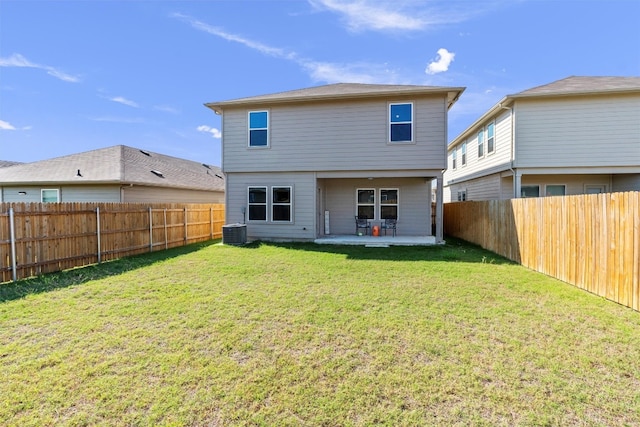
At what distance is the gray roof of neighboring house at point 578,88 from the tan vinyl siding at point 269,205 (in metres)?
7.76

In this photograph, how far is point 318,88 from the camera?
1281 centimetres

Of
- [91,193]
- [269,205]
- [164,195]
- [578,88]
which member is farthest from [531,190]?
[91,193]

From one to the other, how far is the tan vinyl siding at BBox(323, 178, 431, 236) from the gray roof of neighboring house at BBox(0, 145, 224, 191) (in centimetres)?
916

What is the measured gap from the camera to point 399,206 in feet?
42.5

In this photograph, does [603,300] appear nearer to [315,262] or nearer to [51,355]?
[315,262]

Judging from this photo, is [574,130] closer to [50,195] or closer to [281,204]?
[281,204]

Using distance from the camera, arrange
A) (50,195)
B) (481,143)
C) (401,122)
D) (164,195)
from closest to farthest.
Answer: (401,122), (481,143), (50,195), (164,195)

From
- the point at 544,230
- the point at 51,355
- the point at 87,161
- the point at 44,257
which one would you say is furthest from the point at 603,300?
the point at 87,161

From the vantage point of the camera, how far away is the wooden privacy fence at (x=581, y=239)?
459 centimetres

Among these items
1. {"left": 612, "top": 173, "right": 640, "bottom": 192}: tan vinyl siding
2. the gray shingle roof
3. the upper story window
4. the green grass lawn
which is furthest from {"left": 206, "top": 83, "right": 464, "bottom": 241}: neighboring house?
{"left": 612, "top": 173, "right": 640, "bottom": 192}: tan vinyl siding

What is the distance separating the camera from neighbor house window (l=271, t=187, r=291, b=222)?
11.9 meters

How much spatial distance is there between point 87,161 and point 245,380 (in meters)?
18.1

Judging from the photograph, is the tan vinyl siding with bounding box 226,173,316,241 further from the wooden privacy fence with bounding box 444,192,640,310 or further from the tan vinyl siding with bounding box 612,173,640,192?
the tan vinyl siding with bounding box 612,173,640,192

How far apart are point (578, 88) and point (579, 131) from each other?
1.51 meters
